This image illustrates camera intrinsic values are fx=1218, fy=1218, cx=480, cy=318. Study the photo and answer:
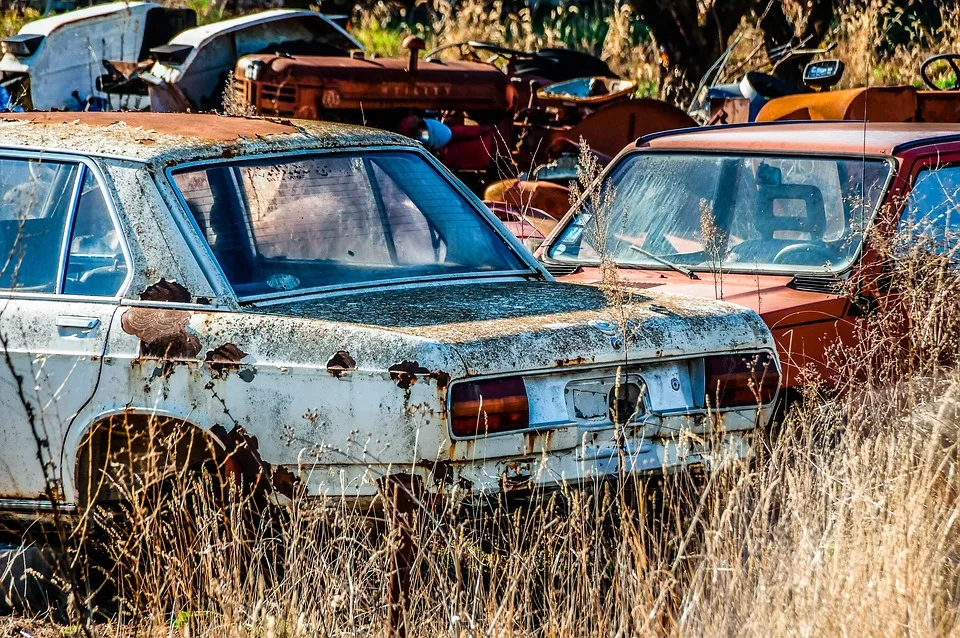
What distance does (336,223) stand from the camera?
14.0 ft

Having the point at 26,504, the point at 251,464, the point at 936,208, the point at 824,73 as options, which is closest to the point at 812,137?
the point at 936,208

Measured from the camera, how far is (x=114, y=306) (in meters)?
3.72

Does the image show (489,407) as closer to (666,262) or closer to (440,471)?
(440,471)

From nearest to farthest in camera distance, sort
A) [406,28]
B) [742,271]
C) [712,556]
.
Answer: [712,556], [742,271], [406,28]

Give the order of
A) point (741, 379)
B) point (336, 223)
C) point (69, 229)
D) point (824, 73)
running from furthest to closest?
point (824, 73), point (336, 223), point (69, 229), point (741, 379)

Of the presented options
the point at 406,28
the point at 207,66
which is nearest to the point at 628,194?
the point at 207,66

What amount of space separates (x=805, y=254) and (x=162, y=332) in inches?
103

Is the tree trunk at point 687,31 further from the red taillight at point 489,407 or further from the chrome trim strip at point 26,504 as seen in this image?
the chrome trim strip at point 26,504

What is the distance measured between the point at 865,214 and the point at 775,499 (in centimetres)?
153

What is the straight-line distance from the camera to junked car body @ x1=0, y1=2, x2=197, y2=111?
988 cm

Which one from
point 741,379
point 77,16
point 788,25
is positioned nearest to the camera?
point 741,379

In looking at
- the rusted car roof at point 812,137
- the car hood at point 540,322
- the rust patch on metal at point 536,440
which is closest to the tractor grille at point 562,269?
the rusted car roof at point 812,137

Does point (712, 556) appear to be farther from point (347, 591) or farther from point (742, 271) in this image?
point (742, 271)

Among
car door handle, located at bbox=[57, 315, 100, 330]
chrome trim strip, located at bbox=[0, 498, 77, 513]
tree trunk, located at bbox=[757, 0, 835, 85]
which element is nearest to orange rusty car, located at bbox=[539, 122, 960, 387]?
car door handle, located at bbox=[57, 315, 100, 330]
